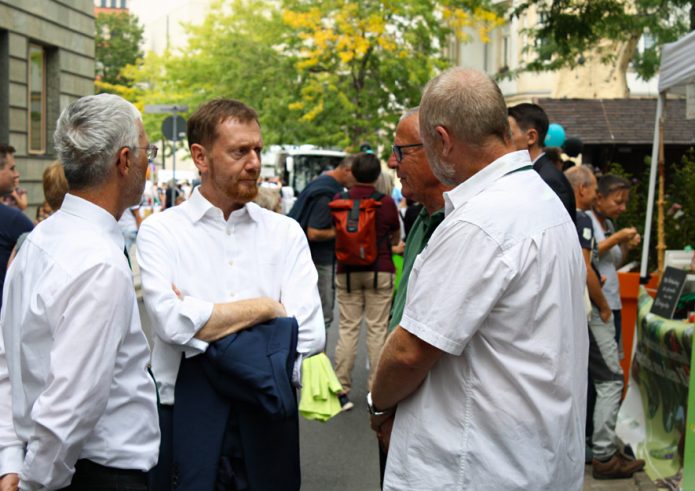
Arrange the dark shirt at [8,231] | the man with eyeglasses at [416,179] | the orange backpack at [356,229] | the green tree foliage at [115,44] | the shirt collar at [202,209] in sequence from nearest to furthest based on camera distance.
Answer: the man with eyeglasses at [416,179], the shirt collar at [202,209], the dark shirt at [8,231], the orange backpack at [356,229], the green tree foliage at [115,44]

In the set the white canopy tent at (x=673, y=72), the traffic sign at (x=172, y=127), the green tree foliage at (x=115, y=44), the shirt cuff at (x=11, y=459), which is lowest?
the shirt cuff at (x=11, y=459)

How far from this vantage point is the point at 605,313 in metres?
6.84

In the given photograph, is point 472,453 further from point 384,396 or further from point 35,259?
point 35,259

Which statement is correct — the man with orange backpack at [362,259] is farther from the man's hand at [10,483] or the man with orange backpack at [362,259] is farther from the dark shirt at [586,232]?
the man's hand at [10,483]

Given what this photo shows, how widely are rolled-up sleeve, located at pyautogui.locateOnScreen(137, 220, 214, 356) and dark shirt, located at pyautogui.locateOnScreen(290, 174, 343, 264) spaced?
19.4 ft

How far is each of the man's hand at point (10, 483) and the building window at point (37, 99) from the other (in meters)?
20.5

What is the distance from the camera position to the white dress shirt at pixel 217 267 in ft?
12.4

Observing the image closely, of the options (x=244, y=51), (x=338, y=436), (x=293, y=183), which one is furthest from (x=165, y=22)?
(x=338, y=436)

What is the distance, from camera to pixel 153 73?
2537 inches

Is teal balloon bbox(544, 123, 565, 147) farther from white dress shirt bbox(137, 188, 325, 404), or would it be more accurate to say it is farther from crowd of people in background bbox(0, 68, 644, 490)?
crowd of people in background bbox(0, 68, 644, 490)

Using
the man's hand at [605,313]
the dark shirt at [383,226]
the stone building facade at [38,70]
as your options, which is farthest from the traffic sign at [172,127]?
the man's hand at [605,313]

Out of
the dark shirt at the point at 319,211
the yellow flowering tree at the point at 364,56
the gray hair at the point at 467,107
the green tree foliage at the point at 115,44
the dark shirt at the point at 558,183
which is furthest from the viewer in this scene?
the green tree foliage at the point at 115,44

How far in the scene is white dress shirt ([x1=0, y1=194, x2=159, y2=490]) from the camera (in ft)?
9.27

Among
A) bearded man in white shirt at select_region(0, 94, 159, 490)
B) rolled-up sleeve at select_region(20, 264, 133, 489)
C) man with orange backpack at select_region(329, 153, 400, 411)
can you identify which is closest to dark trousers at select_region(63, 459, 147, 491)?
bearded man in white shirt at select_region(0, 94, 159, 490)
